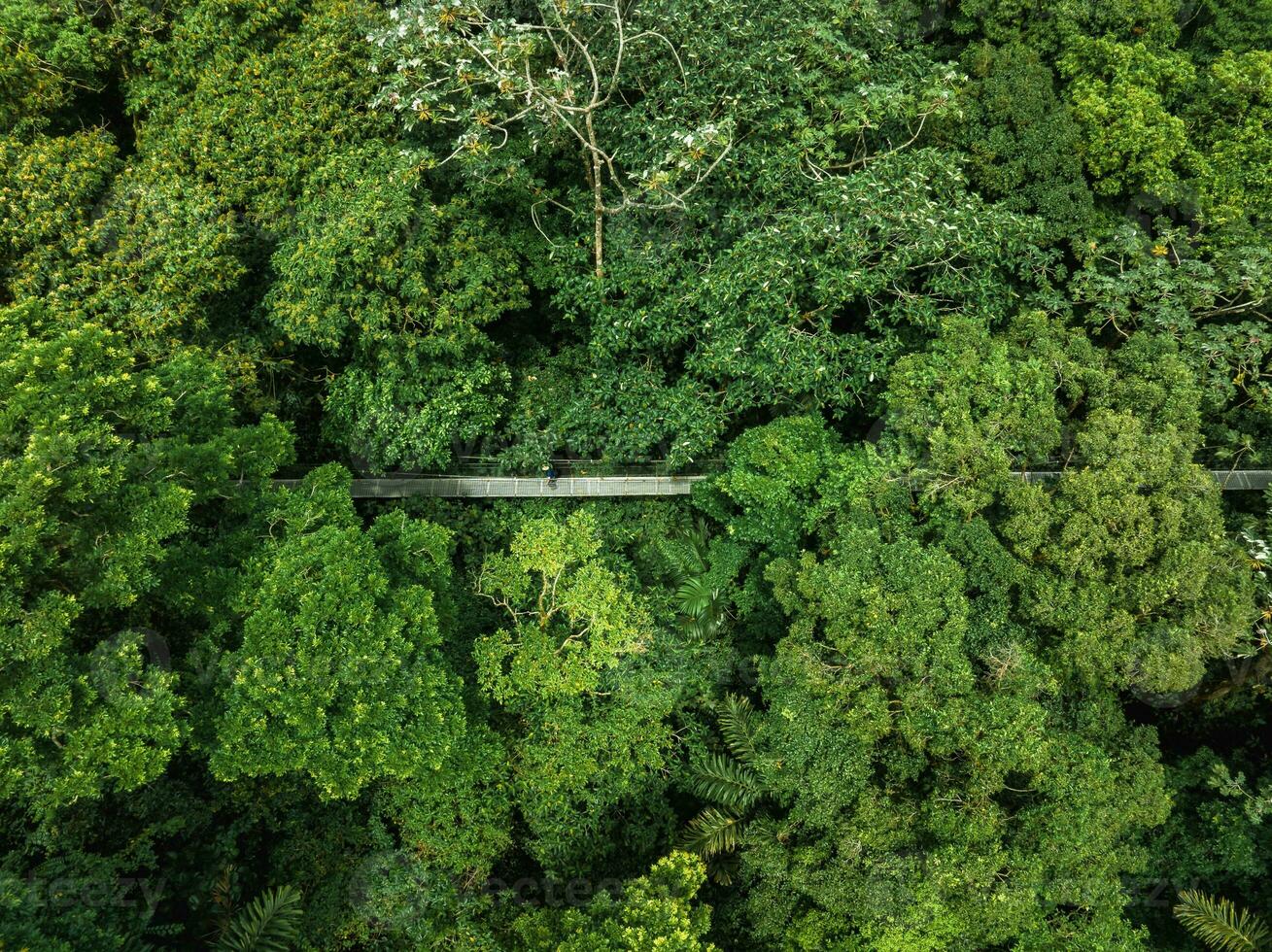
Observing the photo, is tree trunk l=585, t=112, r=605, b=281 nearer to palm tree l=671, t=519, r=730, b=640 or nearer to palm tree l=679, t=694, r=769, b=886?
palm tree l=671, t=519, r=730, b=640

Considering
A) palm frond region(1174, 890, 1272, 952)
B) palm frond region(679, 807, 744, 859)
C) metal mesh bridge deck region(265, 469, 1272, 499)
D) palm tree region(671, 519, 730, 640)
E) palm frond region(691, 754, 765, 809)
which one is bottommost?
palm frond region(1174, 890, 1272, 952)

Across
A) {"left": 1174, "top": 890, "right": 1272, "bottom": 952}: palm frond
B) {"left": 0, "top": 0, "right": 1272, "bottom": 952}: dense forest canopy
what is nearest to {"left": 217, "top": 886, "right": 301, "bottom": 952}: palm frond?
{"left": 0, "top": 0, "right": 1272, "bottom": 952}: dense forest canopy

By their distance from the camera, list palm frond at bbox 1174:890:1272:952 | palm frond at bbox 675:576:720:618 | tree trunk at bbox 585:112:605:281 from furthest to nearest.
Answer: palm frond at bbox 675:576:720:618 → tree trunk at bbox 585:112:605:281 → palm frond at bbox 1174:890:1272:952

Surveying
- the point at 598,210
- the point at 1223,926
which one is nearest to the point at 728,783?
the point at 1223,926

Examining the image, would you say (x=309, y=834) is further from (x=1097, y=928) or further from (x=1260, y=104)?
(x=1260, y=104)

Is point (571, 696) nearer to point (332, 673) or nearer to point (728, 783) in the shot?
point (728, 783)

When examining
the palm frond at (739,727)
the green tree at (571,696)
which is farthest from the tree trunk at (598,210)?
the palm frond at (739,727)

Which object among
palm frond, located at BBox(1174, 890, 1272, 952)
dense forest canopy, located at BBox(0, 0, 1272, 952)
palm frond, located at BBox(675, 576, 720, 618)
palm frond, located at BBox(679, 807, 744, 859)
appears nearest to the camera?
dense forest canopy, located at BBox(0, 0, 1272, 952)

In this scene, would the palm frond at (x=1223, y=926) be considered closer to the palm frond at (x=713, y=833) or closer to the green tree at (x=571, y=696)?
the palm frond at (x=713, y=833)
